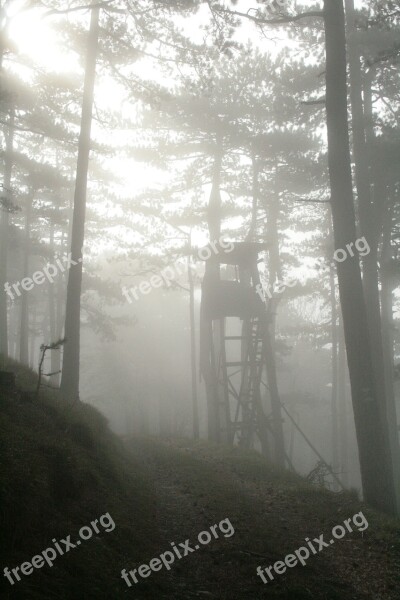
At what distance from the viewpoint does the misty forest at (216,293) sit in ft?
16.6

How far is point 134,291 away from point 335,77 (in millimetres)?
31542

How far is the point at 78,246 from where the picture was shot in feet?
41.4

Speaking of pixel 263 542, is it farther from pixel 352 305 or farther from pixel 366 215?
pixel 366 215

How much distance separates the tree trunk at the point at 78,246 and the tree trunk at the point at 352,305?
22.0 feet

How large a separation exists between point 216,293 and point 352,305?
9.65m

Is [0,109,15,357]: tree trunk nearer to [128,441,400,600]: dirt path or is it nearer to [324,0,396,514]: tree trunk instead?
[128,441,400,600]: dirt path

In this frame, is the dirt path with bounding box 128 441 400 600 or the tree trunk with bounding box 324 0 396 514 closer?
the dirt path with bounding box 128 441 400 600

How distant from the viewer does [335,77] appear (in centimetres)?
914

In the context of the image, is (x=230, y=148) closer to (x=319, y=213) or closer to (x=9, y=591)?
(x=319, y=213)

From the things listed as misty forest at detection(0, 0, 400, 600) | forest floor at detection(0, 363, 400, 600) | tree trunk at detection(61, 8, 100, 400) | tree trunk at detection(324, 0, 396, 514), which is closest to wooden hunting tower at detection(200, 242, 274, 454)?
misty forest at detection(0, 0, 400, 600)

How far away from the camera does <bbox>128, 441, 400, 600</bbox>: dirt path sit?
4.91m

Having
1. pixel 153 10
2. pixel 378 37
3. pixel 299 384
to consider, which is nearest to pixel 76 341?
pixel 153 10

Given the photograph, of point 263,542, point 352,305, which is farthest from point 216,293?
point 263,542

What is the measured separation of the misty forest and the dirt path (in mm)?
30
